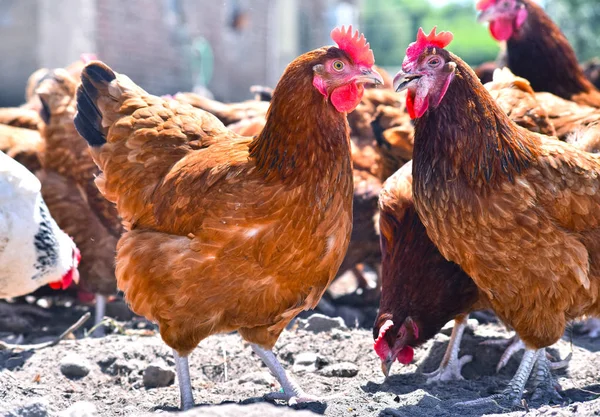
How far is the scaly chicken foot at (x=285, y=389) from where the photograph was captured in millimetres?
3330

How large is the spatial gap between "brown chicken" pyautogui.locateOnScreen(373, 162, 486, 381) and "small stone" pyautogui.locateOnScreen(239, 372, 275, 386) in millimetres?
619

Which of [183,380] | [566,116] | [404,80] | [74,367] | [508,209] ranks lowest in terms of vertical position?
[74,367]

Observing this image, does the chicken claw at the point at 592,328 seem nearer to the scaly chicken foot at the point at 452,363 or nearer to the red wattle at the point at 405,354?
the scaly chicken foot at the point at 452,363

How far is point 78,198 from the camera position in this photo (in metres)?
5.11

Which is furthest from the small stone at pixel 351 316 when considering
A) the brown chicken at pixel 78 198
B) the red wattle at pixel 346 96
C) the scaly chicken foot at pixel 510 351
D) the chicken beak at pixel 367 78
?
the chicken beak at pixel 367 78

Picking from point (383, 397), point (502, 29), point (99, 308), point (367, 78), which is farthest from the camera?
point (502, 29)

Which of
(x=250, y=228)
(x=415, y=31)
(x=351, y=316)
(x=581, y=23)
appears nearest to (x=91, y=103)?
(x=250, y=228)

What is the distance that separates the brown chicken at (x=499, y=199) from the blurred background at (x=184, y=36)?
9.02m

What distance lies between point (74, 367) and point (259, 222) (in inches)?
58.6

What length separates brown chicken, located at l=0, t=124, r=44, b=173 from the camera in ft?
17.0

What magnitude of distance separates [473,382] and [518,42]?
278cm

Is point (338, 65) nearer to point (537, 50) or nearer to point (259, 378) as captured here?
point (259, 378)

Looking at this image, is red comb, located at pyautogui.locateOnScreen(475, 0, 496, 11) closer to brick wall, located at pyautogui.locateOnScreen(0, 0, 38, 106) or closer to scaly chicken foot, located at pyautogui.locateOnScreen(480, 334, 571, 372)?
scaly chicken foot, located at pyautogui.locateOnScreen(480, 334, 571, 372)

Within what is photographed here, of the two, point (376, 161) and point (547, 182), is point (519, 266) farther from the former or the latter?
point (376, 161)
